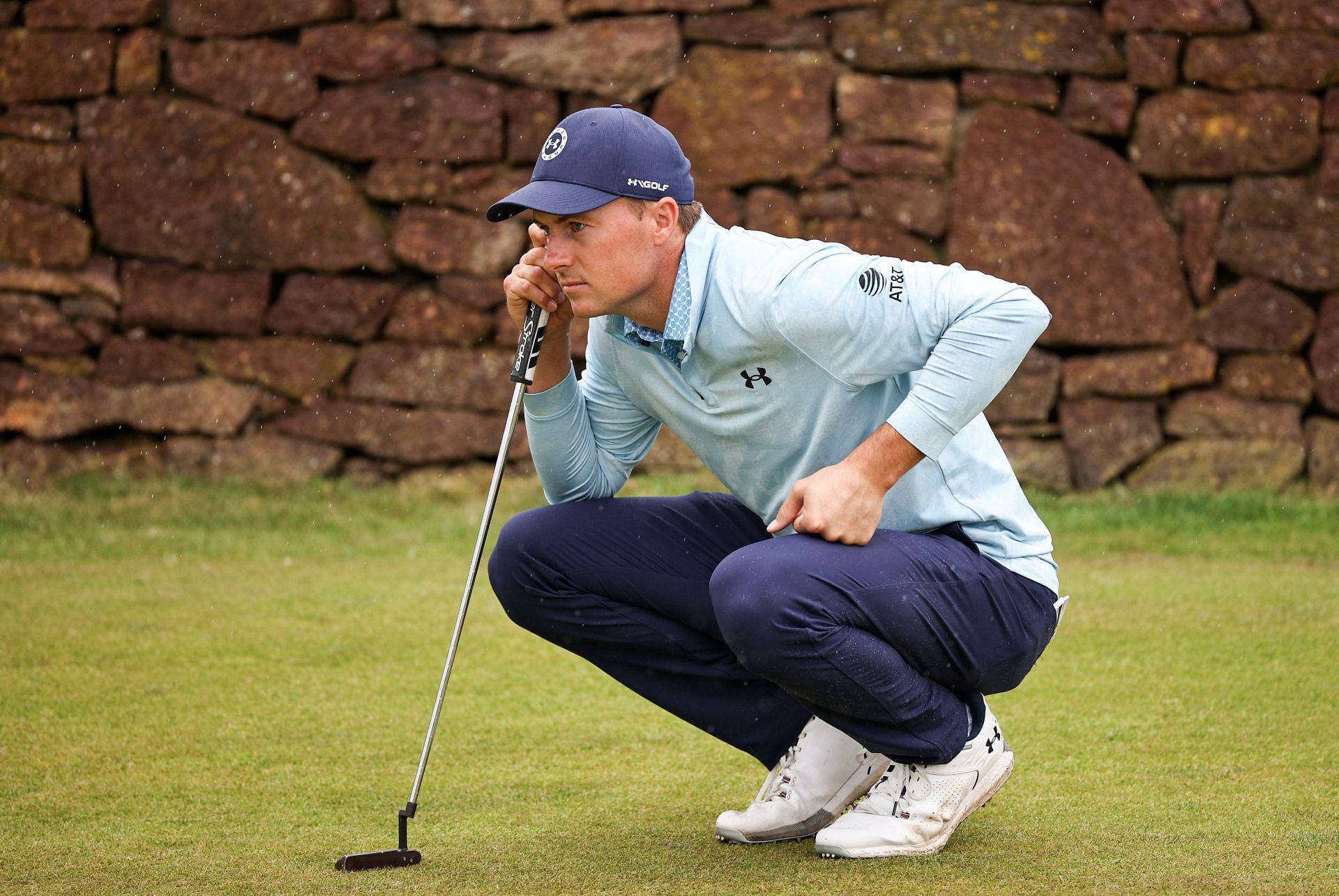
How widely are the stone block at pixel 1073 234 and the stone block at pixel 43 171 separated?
398 cm

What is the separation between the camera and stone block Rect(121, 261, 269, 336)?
6.82 m

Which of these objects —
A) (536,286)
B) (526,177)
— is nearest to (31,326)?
(526,177)

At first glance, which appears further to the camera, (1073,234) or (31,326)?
(31,326)

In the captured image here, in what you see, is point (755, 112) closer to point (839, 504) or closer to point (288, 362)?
point (288, 362)

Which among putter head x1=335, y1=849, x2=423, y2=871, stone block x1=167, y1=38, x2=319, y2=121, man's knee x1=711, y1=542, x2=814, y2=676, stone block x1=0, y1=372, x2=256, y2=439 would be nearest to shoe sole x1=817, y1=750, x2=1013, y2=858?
man's knee x1=711, y1=542, x2=814, y2=676

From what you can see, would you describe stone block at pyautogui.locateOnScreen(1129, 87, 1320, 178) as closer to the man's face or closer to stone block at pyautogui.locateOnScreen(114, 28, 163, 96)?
stone block at pyautogui.locateOnScreen(114, 28, 163, 96)

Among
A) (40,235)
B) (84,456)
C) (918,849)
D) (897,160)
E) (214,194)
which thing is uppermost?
(897,160)

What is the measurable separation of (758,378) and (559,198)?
1.45 feet

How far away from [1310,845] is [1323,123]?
473cm

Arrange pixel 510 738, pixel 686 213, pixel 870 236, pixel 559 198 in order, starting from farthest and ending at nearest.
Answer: pixel 870 236 → pixel 510 738 → pixel 686 213 → pixel 559 198

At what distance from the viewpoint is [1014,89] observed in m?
6.48

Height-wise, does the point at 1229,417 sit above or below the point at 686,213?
below

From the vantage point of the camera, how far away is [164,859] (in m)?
2.53

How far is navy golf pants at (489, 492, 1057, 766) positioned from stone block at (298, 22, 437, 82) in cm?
438
